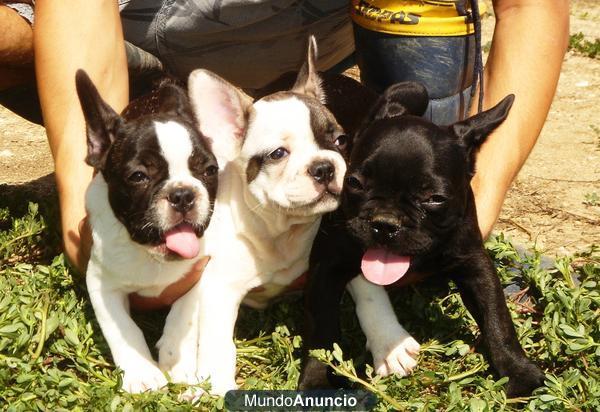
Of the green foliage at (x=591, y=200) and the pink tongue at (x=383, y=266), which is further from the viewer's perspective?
the green foliage at (x=591, y=200)

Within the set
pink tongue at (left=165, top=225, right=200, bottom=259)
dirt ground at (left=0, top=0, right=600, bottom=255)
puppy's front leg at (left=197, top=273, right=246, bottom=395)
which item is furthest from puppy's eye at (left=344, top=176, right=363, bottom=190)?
dirt ground at (left=0, top=0, right=600, bottom=255)

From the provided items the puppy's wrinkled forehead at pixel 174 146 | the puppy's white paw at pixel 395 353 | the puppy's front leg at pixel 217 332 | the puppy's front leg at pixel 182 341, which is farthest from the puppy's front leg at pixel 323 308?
the puppy's wrinkled forehead at pixel 174 146

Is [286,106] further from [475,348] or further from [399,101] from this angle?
[475,348]

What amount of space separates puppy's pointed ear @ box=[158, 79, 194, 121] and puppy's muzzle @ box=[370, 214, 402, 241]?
0.98 metres

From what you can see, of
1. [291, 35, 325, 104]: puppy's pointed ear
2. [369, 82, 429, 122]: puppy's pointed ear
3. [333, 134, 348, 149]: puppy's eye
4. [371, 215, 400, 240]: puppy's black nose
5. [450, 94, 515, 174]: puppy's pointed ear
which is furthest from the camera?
[291, 35, 325, 104]: puppy's pointed ear

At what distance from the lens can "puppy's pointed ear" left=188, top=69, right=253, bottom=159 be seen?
3.86 meters

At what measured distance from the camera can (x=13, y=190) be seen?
225 inches

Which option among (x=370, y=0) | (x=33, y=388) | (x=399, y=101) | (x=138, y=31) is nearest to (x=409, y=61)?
(x=370, y=0)

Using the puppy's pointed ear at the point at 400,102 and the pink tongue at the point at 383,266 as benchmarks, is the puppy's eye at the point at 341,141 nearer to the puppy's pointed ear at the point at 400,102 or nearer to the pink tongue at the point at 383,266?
the puppy's pointed ear at the point at 400,102

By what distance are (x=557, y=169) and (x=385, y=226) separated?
3.31 meters

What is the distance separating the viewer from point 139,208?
345 centimetres

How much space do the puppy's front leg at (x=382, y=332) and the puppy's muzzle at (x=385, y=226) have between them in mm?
576

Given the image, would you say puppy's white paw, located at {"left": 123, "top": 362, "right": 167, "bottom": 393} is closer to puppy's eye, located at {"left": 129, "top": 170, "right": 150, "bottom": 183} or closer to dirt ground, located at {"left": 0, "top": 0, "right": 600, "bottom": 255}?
puppy's eye, located at {"left": 129, "top": 170, "right": 150, "bottom": 183}

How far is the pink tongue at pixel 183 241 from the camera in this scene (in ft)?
11.4
